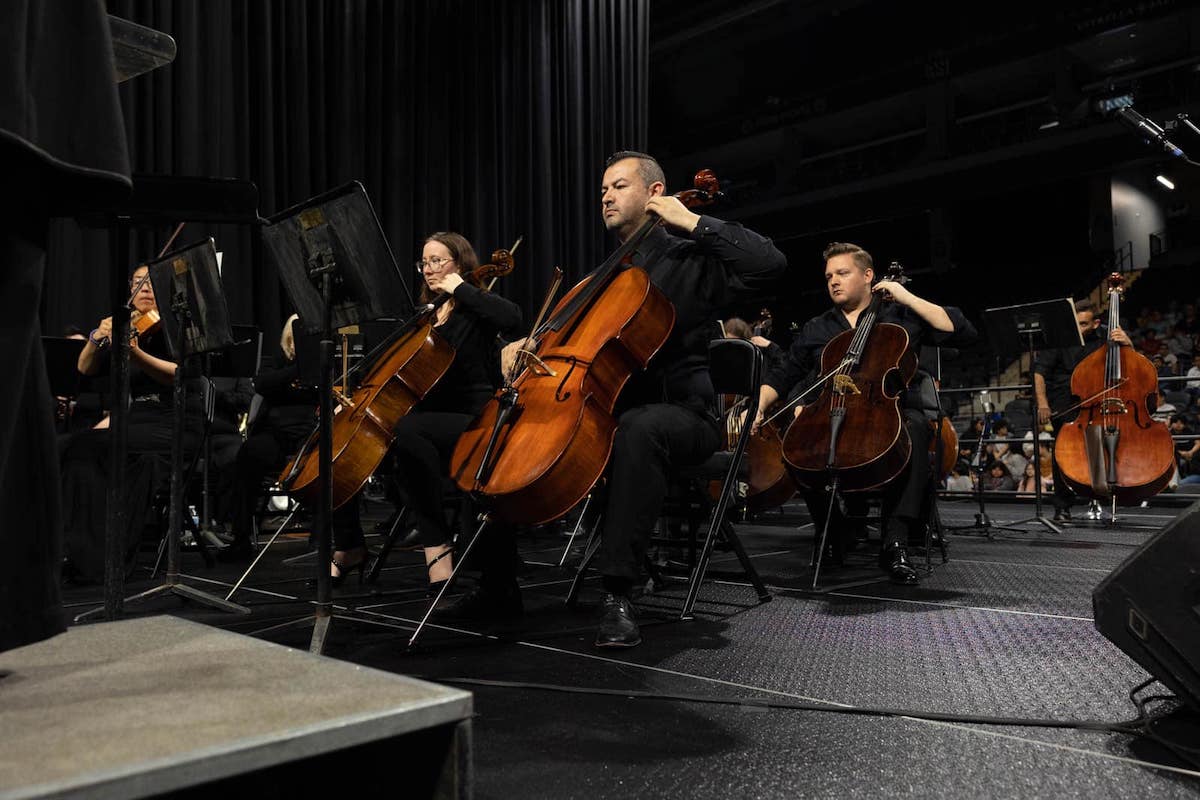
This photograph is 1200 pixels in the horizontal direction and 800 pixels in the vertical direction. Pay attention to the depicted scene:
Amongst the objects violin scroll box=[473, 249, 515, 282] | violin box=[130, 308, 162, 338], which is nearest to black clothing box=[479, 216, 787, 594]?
violin scroll box=[473, 249, 515, 282]

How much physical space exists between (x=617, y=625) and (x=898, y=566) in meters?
1.35

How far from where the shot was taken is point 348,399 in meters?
2.93

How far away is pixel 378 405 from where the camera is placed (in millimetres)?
2838

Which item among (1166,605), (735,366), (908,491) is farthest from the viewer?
(908,491)

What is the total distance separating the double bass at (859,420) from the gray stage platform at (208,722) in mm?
2109

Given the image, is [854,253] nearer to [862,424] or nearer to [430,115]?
[862,424]

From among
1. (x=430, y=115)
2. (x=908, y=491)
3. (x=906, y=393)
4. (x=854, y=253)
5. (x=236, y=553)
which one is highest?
(x=430, y=115)

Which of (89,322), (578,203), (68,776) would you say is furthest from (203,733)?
(578,203)

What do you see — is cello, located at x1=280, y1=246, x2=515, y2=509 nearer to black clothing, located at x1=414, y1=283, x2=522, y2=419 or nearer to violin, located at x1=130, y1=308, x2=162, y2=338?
black clothing, located at x1=414, y1=283, x2=522, y2=419

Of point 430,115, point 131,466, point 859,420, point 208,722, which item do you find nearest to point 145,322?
point 131,466

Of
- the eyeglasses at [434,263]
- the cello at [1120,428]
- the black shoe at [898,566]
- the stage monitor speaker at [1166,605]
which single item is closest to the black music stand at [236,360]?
the eyeglasses at [434,263]

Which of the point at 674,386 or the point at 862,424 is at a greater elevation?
the point at 674,386

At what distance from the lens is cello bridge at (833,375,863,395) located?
2953mm

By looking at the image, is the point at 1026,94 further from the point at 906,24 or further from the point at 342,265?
the point at 342,265
